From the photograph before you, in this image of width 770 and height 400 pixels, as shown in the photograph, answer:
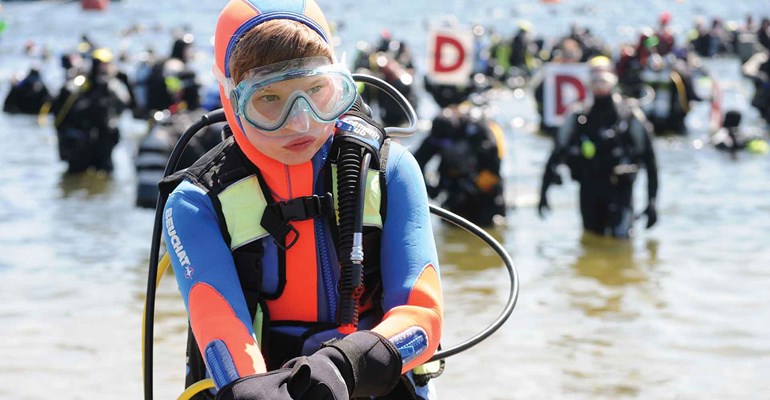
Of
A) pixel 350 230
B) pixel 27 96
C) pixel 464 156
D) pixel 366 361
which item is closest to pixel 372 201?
pixel 350 230

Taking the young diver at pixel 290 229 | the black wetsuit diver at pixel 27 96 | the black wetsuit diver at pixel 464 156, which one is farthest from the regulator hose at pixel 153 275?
the black wetsuit diver at pixel 27 96

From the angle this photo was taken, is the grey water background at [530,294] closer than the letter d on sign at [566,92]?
Yes

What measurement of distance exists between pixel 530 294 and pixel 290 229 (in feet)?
20.9

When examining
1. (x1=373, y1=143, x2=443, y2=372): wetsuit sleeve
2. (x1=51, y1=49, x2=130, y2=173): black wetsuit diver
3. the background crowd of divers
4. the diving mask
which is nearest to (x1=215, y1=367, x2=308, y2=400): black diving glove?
(x1=373, y1=143, x2=443, y2=372): wetsuit sleeve

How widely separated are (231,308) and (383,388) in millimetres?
327

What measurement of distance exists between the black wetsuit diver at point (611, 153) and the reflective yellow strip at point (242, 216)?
7646 mm

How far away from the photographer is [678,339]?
729 centimetres

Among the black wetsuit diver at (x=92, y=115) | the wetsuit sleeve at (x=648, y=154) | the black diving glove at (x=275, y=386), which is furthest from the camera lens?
the black wetsuit diver at (x=92, y=115)

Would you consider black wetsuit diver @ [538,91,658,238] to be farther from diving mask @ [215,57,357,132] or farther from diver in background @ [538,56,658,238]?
diving mask @ [215,57,357,132]

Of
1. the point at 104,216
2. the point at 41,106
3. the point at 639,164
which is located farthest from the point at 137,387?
the point at 41,106

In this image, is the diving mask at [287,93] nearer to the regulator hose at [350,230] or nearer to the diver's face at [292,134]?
the diver's face at [292,134]

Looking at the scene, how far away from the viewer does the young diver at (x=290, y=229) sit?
2223mm

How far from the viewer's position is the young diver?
2223mm

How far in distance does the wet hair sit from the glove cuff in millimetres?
544
